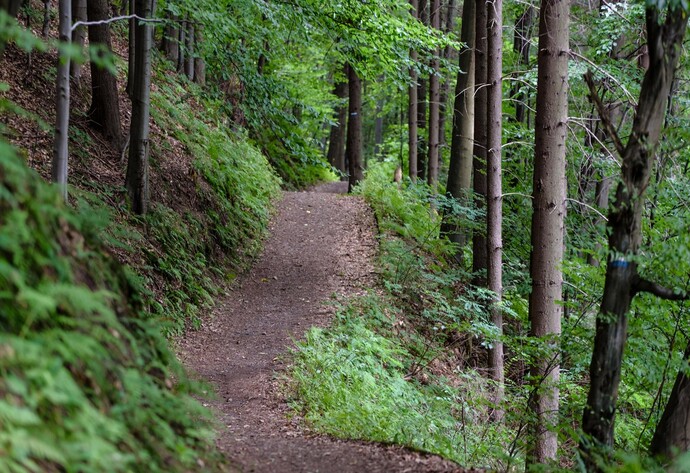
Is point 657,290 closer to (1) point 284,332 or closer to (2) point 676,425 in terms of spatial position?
(2) point 676,425

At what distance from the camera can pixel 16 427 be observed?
2.35m

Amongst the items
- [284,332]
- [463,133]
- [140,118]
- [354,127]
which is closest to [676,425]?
[284,332]

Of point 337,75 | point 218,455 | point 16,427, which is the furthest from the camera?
point 337,75

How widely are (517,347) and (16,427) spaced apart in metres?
5.91

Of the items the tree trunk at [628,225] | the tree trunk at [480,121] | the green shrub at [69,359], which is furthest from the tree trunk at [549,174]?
the green shrub at [69,359]

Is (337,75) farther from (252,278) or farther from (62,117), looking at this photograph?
(62,117)

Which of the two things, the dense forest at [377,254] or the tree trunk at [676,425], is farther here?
the tree trunk at [676,425]

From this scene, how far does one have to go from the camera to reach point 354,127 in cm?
1922

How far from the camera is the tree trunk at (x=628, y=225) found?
4.29 m

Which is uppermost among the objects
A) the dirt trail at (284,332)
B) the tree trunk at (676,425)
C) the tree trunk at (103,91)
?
the tree trunk at (103,91)

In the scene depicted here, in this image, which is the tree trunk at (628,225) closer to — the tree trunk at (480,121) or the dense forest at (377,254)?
the dense forest at (377,254)

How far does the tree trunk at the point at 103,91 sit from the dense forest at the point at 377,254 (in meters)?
0.04

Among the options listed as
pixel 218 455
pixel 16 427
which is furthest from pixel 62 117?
pixel 16 427

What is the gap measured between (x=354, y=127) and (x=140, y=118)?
10163 mm
